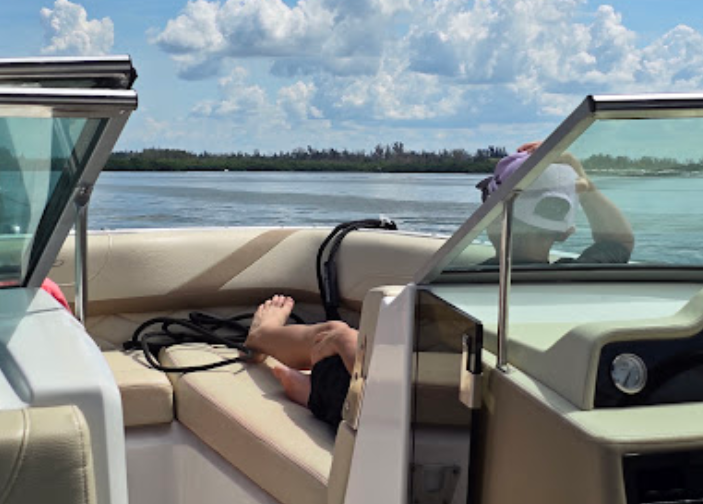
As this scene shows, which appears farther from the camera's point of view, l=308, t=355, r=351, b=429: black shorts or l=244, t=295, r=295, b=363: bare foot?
l=244, t=295, r=295, b=363: bare foot

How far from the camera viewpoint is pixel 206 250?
11.7 ft

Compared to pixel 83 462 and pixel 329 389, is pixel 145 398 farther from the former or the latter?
pixel 83 462

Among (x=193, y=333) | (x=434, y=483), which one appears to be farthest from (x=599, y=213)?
(x=193, y=333)

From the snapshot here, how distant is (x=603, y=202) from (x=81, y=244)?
0.80 metres

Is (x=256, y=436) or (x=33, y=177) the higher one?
(x=33, y=177)

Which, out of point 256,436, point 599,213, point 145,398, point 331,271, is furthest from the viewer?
point 331,271

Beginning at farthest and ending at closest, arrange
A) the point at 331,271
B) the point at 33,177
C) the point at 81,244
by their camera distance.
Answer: the point at 331,271
the point at 81,244
the point at 33,177

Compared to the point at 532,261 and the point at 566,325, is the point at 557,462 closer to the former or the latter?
the point at 566,325

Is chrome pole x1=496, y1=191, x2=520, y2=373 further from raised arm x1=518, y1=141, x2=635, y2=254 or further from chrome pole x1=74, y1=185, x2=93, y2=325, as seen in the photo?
chrome pole x1=74, y1=185, x2=93, y2=325

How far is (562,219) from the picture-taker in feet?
3.93

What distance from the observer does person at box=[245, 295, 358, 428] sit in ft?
7.66

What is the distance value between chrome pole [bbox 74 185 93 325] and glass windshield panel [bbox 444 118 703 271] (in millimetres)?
587

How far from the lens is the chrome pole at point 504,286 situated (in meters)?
1.26

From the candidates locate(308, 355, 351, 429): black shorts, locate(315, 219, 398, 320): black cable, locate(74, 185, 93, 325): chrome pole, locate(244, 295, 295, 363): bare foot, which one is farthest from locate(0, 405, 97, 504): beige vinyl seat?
locate(315, 219, 398, 320): black cable
